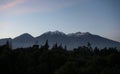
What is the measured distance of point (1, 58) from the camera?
56.6m

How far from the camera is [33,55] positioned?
7025 centimetres

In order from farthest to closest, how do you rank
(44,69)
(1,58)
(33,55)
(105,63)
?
(33,55), (105,63), (44,69), (1,58)

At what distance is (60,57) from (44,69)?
897 centimetres

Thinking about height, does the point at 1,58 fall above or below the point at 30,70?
above

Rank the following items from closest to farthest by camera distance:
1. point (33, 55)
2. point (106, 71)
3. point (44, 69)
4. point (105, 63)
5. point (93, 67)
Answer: point (106, 71)
point (93, 67)
point (44, 69)
point (105, 63)
point (33, 55)

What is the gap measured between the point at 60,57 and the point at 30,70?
1266 centimetres

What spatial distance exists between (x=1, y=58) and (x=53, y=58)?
1783 centimetres

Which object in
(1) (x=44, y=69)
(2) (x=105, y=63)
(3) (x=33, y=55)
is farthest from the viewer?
(3) (x=33, y=55)

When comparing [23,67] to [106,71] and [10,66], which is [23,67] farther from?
[106,71]

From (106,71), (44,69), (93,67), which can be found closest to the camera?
(106,71)

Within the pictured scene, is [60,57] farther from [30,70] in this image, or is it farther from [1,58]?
[1,58]

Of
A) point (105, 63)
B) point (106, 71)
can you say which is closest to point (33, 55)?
point (105, 63)


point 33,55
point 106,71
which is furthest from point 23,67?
point 106,71

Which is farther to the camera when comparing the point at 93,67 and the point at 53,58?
the point at 53,58
